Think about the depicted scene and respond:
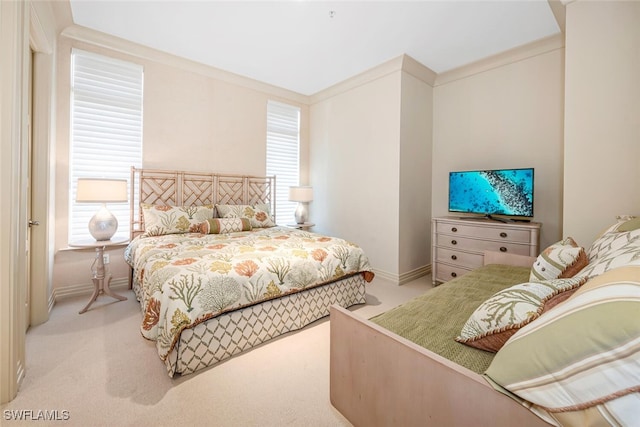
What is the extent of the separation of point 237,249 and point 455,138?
3.31m

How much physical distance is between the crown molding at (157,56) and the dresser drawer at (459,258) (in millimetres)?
3494

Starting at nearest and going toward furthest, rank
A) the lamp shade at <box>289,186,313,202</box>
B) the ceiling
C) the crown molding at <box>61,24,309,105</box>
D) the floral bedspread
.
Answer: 1. the floral bedspread
2. the ceiling
3. the crown molding at <box>61,24,309,105</box>
4. the lamp shade at <box>289,186,313,202</box>

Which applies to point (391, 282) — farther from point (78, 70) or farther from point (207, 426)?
point (78, 70)

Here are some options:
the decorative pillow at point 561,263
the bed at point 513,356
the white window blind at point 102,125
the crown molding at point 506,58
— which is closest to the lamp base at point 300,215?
the white window blind at point 102,125

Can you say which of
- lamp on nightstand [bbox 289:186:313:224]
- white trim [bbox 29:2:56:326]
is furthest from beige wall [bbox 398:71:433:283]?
white trim [bbox 29:2:56:326]

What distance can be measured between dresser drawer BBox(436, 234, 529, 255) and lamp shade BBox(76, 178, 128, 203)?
3.69 metres

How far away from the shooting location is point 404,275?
3678 millimetres

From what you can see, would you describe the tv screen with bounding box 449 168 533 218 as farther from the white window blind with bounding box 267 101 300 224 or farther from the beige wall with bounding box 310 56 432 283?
the white window blind with bounding box 267 101 300 224

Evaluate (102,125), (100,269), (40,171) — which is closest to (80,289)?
(100,269)

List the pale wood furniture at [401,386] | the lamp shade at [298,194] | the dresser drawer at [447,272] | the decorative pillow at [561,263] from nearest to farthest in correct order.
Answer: the pale wood furniture at [401,386], the decorative pillow at [561,263], the dresser drawer at [447,272], the lamp shade at [298,194]

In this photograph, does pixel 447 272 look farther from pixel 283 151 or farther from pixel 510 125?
pixel 283 151

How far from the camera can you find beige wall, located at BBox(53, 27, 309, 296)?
291 cm

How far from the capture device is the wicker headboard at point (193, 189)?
3.35m

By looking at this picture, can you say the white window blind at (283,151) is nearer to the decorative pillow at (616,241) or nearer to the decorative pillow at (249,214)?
the decorative pillow at (249,214)
